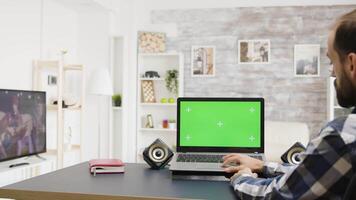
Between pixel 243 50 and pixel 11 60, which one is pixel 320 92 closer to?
pixel 243 50

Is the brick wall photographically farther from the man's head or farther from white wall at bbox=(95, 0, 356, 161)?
the man's head

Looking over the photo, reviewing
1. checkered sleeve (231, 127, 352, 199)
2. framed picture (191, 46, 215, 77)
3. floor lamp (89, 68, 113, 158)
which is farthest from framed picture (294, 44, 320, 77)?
checkered sleeve (231, 127, 352, 199)

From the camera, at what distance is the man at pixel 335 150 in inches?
31.4

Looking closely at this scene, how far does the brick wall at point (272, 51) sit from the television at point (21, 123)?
7.16 feet

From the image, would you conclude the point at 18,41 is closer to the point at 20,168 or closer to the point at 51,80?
the point at 51,80

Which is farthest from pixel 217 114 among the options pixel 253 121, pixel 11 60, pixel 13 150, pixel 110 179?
pixel 11 60

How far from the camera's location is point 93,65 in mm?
4574

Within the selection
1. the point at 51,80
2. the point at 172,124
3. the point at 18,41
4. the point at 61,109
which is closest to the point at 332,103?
the point at 172,124

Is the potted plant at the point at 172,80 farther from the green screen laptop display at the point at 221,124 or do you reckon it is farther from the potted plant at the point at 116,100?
the green screen laptop display at the point at 221,124

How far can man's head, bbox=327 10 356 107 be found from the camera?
0.83 m

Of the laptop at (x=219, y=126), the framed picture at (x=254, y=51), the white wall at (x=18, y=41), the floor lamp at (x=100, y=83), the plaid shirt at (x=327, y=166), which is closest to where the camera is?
the plaid shirt at (x=327, y=166)

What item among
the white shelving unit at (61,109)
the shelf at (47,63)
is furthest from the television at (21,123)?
the shelf at (47,63)

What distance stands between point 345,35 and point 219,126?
829mm

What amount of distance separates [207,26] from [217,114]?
3.44 metres
